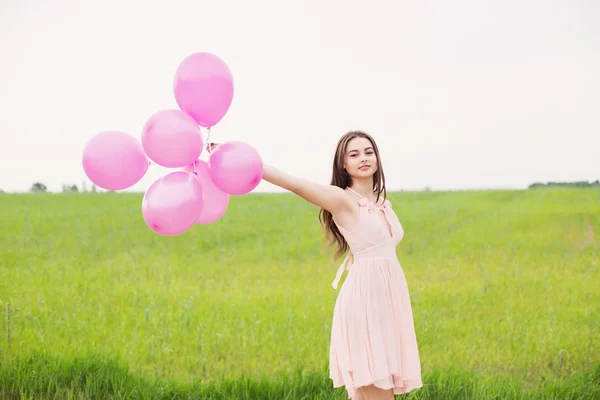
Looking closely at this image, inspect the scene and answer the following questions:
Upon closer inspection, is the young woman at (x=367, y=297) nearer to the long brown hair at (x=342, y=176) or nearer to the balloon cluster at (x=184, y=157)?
the long brown hair at (x=342, y=176)

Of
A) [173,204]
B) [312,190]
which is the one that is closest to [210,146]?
[173,204]

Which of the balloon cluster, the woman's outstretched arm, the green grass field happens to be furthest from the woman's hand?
the green grass field

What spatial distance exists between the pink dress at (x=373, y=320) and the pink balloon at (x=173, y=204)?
852mm

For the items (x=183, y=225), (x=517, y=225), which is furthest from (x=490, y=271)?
(x=183, y=225)

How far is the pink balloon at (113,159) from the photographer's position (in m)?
2.96

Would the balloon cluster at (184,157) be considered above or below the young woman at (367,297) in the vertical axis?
above

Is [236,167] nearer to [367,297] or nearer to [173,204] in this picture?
[173,204]

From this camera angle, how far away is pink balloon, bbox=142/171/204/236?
9.08 ft

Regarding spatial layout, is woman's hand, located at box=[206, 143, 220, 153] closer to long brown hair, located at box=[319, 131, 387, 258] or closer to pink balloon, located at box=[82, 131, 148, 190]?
pink balloon, located at box=[82, 131, 148, 190]

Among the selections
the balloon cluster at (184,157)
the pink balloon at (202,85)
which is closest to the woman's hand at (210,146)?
the balloon cluster at (184,157)

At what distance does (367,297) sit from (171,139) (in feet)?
3.99

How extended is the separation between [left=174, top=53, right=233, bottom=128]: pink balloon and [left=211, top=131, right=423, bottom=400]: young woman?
15.6 inches

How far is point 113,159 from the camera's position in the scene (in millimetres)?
2969

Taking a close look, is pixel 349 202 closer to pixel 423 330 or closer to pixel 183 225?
pixel 183 225
